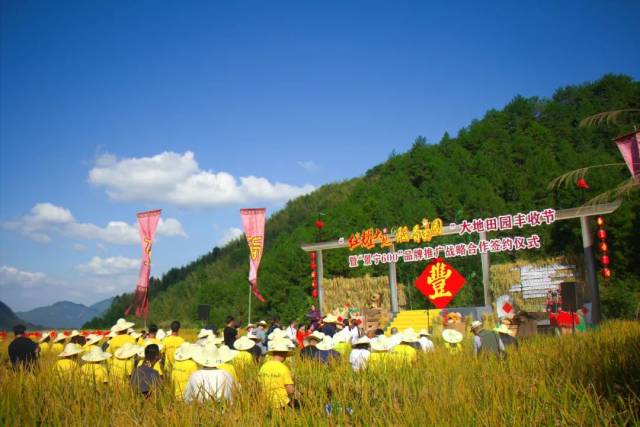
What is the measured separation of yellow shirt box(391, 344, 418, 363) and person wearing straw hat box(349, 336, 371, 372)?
36 centimetres

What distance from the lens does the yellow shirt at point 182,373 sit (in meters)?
5.82

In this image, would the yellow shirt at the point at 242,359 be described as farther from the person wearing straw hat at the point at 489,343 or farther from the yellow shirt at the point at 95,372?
the person wearing straw hat at the point at 489,343

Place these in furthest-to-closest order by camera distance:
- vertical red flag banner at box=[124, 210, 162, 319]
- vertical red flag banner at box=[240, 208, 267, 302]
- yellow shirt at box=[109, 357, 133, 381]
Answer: vertical red flag banner at box=[240, 208, 267, 302] < vertical red flag banner at box=[124, 210, 162, 319] < yellow shirt at box=[109, 357, 133, 381]

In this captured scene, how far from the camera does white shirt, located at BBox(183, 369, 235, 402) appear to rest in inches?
198

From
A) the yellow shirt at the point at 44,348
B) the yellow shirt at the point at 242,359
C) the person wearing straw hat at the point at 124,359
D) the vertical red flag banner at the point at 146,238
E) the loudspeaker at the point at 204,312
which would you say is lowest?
the yellow shirt at the point at 44,348

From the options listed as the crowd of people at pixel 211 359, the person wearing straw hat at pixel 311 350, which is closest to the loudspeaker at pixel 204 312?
the crowd of people at pixel 211 359

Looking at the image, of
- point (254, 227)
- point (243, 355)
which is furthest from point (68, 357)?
point (254, 227)

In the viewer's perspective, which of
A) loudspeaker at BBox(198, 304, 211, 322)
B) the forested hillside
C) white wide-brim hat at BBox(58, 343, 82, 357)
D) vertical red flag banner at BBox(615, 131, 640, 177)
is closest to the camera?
white wide-brim hat at BBox(58, 343, 82, 357)

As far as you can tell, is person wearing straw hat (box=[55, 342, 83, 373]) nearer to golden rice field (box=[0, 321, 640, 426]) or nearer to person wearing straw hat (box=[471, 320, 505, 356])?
golden rice field (box=[0, 321, 640, 426])

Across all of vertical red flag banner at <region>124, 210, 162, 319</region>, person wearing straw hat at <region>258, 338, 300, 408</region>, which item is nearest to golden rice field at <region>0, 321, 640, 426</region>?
person wearing straw hat at <region>258, 338, 300, 408</region>

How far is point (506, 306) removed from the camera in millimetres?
16109

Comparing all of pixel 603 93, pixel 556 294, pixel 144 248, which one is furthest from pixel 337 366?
pixel 603 93

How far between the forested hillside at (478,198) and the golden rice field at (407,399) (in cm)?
1629

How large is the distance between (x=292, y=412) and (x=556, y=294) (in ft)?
60.0
